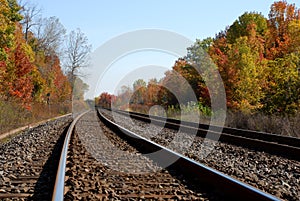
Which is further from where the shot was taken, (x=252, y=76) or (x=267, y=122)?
(x=252, y=76)

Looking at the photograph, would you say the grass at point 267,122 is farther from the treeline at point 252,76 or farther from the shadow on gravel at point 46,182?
the shadow on gravel at point 46,182

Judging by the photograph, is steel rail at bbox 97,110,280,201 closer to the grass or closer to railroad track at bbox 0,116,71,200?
railroad track at bbox 0,116,71,200

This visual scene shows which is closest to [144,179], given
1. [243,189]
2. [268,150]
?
[243,189]

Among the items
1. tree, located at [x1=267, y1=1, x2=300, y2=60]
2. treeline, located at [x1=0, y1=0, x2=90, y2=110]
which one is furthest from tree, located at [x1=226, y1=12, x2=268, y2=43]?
treeline, located at [x1=0, y1=0, x2=90, y2=110]

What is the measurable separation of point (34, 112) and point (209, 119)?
1308cm

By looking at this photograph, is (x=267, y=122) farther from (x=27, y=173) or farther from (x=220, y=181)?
(x=27, y=173)

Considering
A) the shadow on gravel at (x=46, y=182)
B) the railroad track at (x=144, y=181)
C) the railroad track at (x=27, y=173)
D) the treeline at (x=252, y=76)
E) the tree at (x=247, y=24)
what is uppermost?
the tree at (x=247, y=24)

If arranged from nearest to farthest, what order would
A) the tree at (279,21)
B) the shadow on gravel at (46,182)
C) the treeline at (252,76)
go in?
the shadow on gravel at (46,182) → the treeline at (252,76) → the tree at (279,21)

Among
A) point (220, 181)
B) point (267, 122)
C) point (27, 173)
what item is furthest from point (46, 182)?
point (267, 122)

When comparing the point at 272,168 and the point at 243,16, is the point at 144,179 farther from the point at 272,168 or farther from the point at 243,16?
the point at 243,16

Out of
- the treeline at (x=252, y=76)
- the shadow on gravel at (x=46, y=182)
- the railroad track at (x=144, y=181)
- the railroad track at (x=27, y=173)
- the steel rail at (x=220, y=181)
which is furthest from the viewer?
the treeline at (x=252, y=76)

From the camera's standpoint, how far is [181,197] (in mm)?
4527

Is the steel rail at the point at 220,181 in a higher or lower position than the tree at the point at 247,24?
lower

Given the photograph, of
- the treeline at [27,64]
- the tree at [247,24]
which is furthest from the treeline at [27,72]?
the tree at [247,24]
